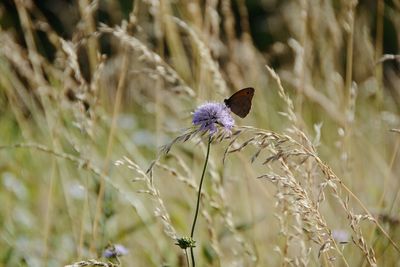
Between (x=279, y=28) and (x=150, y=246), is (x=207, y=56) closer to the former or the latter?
(x=150, y=246)

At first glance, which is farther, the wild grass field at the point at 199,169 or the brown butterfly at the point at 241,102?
the wild grass field at the point at 199,169

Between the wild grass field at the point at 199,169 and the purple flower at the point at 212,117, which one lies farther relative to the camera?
the wild grass field at the point at 199,169

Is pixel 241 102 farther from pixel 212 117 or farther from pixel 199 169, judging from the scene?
pixel 199 169

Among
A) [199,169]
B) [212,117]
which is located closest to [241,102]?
[212,117]

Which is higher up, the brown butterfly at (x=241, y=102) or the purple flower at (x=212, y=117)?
the brown butterfly at (x=241, y=102)

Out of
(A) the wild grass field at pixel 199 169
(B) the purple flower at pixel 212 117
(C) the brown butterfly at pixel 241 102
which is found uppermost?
(A) the wild grass field at pixel 199 169
